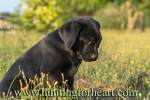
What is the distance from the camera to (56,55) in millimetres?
7660

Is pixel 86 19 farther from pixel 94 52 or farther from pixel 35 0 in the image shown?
pixel 35 0

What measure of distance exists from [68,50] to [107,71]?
9.74 feet

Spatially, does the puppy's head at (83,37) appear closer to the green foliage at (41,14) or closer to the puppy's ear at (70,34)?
the puppy's ear at (70,34)

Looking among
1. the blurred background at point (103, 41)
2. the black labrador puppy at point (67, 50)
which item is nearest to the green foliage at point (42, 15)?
the blurred background at point (103, 41)

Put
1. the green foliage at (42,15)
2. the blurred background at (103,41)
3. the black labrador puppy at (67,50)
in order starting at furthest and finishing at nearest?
the green foliage at (42,15)
the blurred background at (103,41)
the black labrador puppy at (67,50)

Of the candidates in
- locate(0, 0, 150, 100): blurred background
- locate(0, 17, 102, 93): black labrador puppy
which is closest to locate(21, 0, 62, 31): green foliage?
locate(0, 0, 150, 100): blurred background

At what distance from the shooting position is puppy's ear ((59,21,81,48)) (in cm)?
765

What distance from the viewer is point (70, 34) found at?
7.66 metres

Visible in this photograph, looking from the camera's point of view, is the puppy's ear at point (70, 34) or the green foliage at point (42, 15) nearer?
the puppy's ear at point (70, 34)

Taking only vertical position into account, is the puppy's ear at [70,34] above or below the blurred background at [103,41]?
above

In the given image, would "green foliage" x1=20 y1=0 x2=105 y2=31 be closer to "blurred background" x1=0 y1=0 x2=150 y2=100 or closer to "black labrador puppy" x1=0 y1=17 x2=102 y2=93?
"blurred background" x1=0 y1=0 x2=150 y2=100

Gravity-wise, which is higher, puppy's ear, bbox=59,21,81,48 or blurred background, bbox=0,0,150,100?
puppy's ear, bbox=59,21,81,48

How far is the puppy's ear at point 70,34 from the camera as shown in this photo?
765 centimetres

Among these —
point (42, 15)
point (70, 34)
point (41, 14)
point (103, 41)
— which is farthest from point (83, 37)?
point (42, 15)
